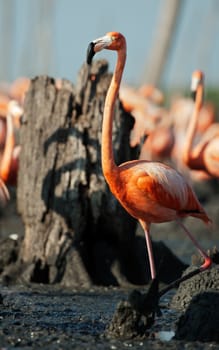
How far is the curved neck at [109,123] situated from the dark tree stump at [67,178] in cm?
135

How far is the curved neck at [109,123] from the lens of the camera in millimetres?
6410

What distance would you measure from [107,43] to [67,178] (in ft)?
5.86

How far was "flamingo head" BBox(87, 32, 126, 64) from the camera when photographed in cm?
608

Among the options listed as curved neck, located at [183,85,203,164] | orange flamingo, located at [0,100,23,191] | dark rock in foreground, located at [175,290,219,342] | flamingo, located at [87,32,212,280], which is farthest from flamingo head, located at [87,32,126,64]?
curved neck, located at [183,85,203,164]

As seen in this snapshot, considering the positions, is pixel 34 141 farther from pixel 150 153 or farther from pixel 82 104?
pixel 150 153

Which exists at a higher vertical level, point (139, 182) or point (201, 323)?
point (139, 182)

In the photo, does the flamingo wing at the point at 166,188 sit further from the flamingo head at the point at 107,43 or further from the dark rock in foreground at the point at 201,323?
the dark rock in foreground at the point at 201,323

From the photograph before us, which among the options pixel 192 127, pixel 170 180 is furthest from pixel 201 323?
pixel 192 127

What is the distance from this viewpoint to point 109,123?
6.44 meters

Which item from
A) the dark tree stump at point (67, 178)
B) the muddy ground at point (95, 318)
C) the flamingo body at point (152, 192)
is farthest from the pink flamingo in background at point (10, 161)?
the flamingo body at point (152, 192)

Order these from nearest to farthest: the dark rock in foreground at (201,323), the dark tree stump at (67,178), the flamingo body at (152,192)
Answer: the dark rock in foreground at (201,323) → the flamingo body at (152,192) → the dark tree stump at (67,178)

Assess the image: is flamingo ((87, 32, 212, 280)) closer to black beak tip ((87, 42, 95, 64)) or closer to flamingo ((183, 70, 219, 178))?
black beak tip ((87, 42, 95, 64))

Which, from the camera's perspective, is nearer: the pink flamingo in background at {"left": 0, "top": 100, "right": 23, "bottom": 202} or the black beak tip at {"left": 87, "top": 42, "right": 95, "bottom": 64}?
the black beak tip at {"left": 87, "top": 42, "right": 95, "bottom": 64}

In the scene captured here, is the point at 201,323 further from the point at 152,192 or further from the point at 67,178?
the point at 67,178
